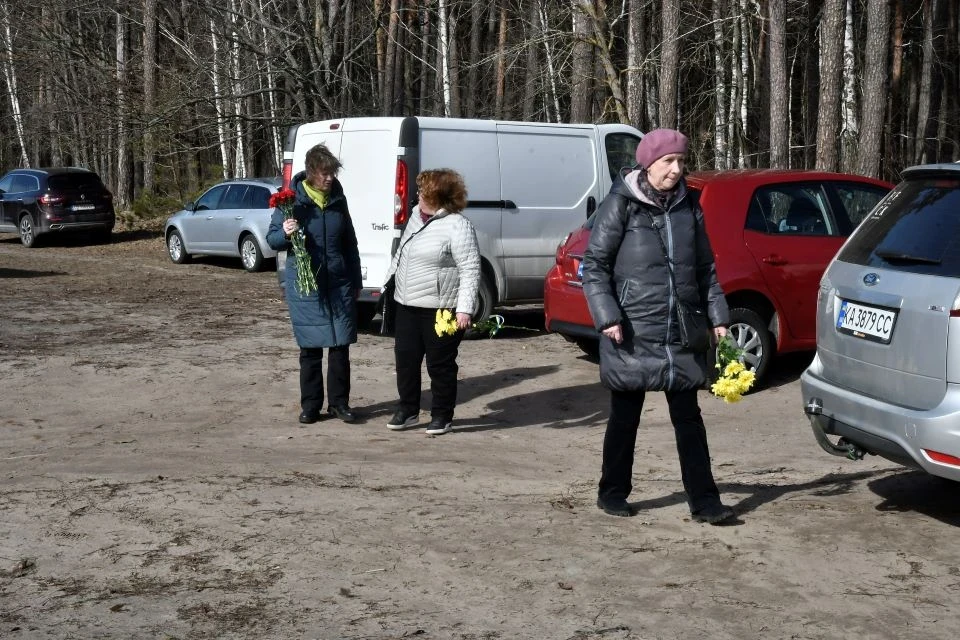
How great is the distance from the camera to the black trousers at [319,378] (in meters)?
8.37

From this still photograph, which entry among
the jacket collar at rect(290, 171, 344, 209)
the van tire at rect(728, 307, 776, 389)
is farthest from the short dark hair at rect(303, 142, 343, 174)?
the van tire at rect(728, 307, 776, 389)

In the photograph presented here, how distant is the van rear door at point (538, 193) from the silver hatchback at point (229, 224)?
25.2 ft

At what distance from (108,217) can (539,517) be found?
22575 millimetres

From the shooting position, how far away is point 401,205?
1143cm

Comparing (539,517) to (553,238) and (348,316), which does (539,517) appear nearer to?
Answer: (348,316)

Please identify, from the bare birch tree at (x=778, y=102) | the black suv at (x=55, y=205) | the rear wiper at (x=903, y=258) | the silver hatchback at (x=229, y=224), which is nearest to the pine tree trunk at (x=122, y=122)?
the black suv at (x=55, y=205)

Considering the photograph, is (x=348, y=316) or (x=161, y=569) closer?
(x=161, y=569)

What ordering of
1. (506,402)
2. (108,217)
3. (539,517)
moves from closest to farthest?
(539,517) → (506,402) → (108,217)

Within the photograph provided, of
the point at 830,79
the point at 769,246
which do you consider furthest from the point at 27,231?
the point at 769,246

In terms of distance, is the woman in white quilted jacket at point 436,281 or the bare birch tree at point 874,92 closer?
the woman in white quilted jacket at point 436,281

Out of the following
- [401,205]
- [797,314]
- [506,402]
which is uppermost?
[401,205]

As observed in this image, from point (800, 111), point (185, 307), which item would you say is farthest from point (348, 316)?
point (800, 111)

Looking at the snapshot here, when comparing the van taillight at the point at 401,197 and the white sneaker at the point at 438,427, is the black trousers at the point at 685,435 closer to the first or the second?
the white sneaker at the point at 438,427

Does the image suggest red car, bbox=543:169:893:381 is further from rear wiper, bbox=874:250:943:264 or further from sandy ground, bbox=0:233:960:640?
rear wiper, bbox=874:250:943:264
